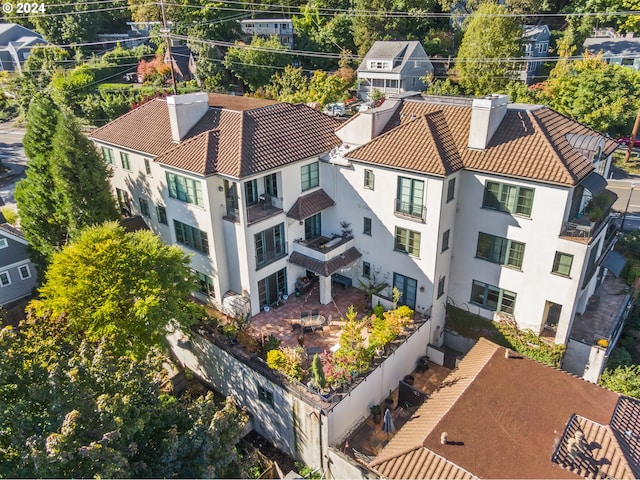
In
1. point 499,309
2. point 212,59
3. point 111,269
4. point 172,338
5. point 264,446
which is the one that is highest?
point 212,59

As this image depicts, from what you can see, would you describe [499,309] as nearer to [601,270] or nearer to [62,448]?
[601,270]

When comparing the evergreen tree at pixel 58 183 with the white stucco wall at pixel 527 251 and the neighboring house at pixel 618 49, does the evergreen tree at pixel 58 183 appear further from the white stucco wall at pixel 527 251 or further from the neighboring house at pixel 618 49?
the neighboring house at pixel 618 49

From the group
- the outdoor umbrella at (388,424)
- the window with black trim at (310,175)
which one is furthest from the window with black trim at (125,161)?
the outdoor umbrella at (388,424)

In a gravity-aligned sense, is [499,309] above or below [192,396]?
above

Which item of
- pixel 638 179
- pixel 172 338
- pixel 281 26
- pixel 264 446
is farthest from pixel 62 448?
pixel 281 26

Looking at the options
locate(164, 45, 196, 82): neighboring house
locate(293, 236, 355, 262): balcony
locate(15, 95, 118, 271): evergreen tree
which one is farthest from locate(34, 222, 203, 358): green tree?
locate(164, 45, 196, 82): neighboring house

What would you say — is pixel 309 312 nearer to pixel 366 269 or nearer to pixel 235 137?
pixel 366 269
